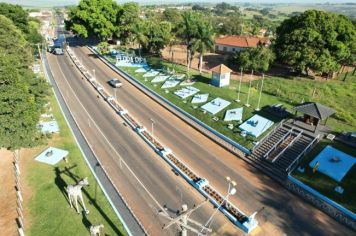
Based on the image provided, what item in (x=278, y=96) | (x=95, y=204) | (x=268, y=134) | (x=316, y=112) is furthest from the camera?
(x=278, y=96)

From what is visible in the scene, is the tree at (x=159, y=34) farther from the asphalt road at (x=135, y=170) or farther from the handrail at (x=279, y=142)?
the handrail at (x=279, y=142)

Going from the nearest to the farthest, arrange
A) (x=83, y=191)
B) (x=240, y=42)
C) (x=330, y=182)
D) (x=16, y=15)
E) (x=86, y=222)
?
1. (x=86, y=222)
2. (x=83, y=191)
3. (x=330, y=182)
4. (x=16, y=15)
5. (x=240, y=42)

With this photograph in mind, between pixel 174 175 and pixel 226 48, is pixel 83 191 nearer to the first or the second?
pixel 174 175

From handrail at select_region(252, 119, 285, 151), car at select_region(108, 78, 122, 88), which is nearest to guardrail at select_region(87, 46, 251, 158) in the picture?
handrail at select_region(252, 119, 285, 151)

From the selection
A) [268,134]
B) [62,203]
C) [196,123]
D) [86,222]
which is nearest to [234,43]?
[196,123]

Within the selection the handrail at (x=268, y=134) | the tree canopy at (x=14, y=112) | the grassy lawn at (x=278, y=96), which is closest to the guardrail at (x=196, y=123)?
the grassy lawn at (x=278, y=96)

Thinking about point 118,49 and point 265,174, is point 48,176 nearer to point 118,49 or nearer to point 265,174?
point 265,174

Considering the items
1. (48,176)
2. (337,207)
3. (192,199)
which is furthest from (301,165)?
(48,176)

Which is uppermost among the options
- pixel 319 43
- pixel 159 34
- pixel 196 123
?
pixel 319 43

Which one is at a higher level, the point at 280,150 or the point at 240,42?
the point at 240,42
